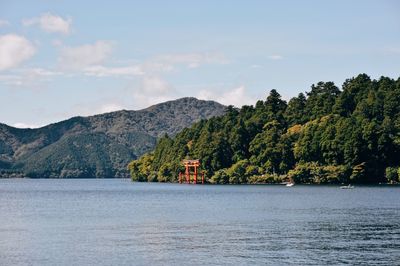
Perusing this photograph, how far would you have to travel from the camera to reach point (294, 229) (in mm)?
78562

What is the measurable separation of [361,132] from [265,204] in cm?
A: 7391

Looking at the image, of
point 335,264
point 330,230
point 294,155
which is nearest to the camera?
point 335,264

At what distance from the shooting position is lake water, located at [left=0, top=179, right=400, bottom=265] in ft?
194

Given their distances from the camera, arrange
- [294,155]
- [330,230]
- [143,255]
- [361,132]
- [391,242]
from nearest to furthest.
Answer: [143,255] → [391,242] → [330,230] → [361,132] → [294,155]

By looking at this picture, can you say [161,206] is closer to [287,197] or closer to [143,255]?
[287,197]

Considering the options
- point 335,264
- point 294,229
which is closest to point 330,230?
point 294,229

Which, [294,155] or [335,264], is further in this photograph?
[294,155]

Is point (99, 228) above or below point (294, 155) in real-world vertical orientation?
below

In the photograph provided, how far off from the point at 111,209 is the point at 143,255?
53799mm

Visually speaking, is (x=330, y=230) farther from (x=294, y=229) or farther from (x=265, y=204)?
(x=265, y=204)

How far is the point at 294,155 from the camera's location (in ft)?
652

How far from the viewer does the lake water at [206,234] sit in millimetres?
59094

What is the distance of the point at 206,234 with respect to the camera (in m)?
74.4

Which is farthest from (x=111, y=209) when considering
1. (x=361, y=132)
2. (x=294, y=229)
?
(x=361, y=132)
